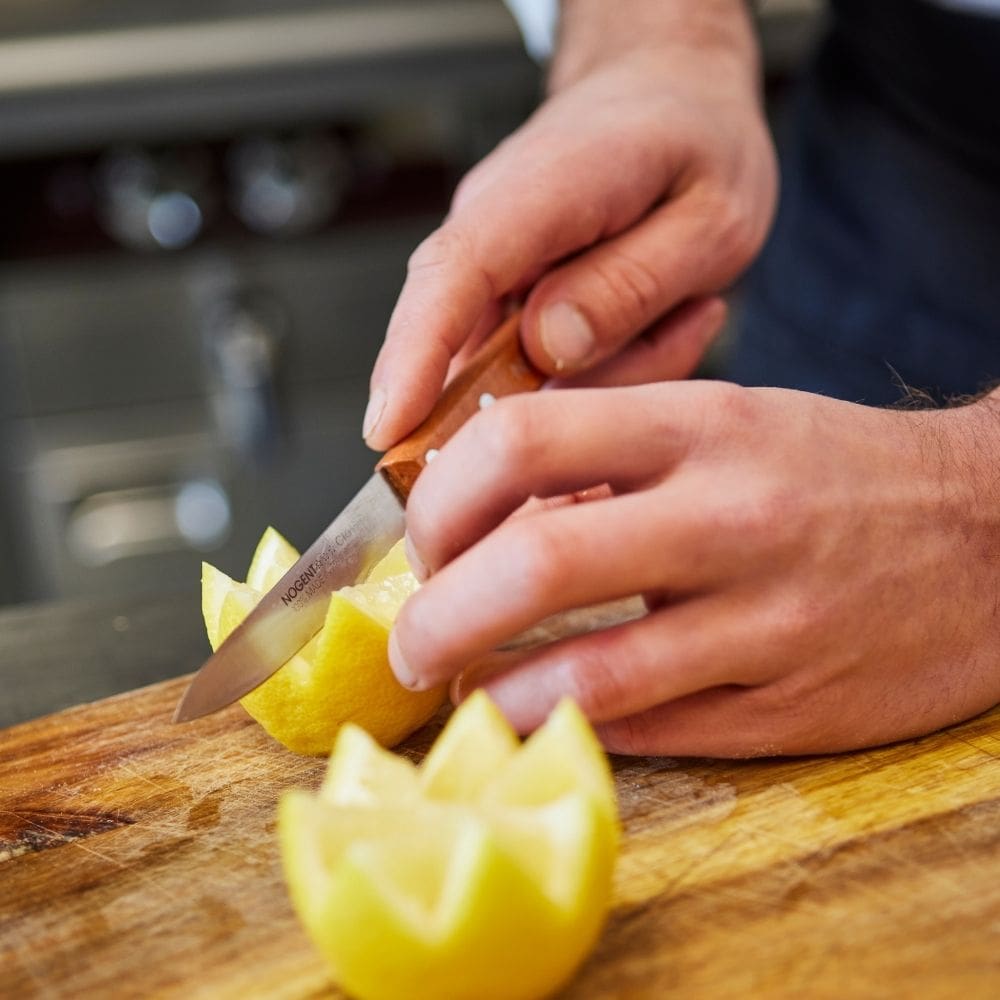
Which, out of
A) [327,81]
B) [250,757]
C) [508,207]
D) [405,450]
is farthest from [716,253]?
[327,81]

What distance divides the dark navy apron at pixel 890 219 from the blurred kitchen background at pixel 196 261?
1.09 m

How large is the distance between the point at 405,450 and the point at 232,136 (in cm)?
197

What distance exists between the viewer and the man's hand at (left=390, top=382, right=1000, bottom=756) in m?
0.82

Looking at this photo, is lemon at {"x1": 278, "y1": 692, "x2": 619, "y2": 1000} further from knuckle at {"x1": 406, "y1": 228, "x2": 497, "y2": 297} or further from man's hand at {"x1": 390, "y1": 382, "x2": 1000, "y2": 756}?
knuckle at {"x1": 406, "y1": 228, "x2": 497, "y2": 297}

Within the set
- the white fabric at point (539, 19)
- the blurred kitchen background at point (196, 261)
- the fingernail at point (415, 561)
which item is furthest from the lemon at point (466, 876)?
the blurred kitchen background at point (196, 261)

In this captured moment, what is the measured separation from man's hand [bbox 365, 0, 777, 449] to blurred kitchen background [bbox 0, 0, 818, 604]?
1.26 meters

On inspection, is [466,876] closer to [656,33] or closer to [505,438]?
[505,438]

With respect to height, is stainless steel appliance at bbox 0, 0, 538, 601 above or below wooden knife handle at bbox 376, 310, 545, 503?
below

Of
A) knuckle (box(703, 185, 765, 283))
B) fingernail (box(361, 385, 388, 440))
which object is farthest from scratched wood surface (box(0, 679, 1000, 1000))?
knuckle (box(703, 185, 765, 283))

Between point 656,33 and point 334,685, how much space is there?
94cm

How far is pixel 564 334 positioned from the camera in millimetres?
1238

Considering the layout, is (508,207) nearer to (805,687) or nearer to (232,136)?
(805,687)

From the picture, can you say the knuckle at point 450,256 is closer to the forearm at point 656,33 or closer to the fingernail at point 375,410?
the fingernail at point 375,410

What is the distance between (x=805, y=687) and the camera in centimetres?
91
